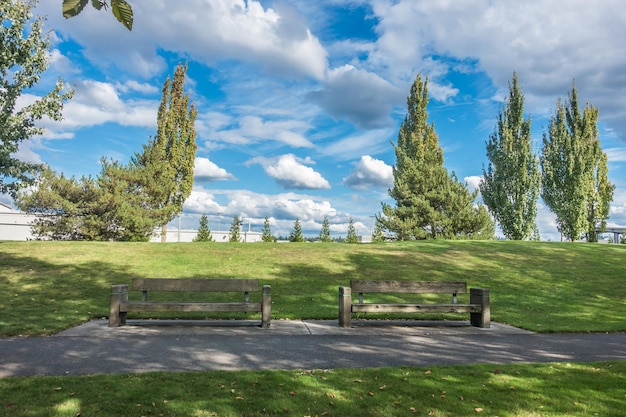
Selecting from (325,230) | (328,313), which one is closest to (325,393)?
(328,313)

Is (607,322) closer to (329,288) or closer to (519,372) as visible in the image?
(519,372)

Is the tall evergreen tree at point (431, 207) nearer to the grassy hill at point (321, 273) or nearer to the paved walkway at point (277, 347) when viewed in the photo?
the grassy hill at point (321, 273)

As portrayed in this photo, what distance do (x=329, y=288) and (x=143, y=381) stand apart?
8.66 metres

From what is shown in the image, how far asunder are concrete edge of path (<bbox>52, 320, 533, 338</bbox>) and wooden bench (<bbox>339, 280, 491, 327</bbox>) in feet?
0.94

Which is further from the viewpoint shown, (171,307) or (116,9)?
(171,307)

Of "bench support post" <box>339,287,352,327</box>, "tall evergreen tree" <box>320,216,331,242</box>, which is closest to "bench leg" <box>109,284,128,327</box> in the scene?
"bench support post" <box>339,287,352,327</box>

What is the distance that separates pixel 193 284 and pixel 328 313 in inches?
130

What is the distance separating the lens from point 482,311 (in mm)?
9086

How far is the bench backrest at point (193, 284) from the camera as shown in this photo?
863 centimetres

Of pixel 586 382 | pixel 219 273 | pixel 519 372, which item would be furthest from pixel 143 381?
pixel 219 273

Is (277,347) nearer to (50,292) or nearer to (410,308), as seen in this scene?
(410,308)

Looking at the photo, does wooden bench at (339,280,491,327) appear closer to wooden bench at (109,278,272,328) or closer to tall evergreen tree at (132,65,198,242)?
wooden bench at (109,278,272,328)

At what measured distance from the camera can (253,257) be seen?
56.3ft

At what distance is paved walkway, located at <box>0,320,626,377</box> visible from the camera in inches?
220
